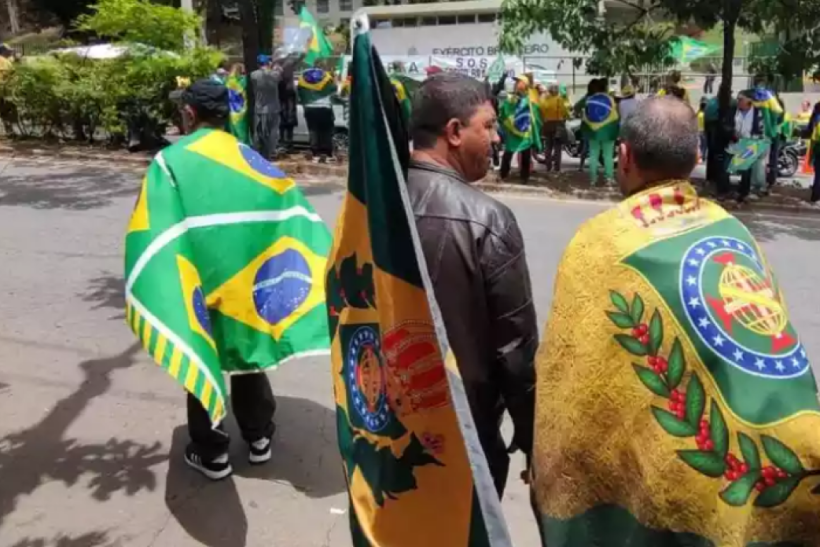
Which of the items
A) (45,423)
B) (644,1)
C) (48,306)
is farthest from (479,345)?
(644,1)

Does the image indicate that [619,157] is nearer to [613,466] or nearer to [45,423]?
[613,466]

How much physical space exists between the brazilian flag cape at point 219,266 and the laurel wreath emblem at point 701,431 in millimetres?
1947

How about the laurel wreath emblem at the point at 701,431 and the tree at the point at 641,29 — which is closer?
the laurel wreath emblem at the point at 701,431

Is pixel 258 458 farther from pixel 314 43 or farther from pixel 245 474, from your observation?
pixel 314 43

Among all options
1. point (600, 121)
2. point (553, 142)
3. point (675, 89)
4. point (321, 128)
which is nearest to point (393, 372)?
point (675, 89)

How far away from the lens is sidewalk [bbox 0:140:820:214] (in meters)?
11.5

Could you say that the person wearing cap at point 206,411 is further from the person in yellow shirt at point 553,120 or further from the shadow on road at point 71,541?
the person in yellow shirt at point 553,120

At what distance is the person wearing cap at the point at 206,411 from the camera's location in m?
3.71

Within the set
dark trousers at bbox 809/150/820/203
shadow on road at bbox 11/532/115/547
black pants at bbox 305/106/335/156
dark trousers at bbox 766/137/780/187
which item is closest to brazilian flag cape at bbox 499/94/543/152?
black pants at bbox 305/106/335/156

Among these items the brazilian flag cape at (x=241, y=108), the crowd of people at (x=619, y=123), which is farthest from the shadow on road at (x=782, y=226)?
the brazilian flag cape at (x=241, y=108)

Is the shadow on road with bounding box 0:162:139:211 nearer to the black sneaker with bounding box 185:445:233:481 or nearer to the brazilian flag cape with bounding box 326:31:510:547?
the black sneaker with bounding box 185:445:233:481

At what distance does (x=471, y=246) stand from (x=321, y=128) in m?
12.1

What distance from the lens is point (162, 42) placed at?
1462 centimetres

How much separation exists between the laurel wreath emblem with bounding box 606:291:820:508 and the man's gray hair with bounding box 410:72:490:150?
746 mm
